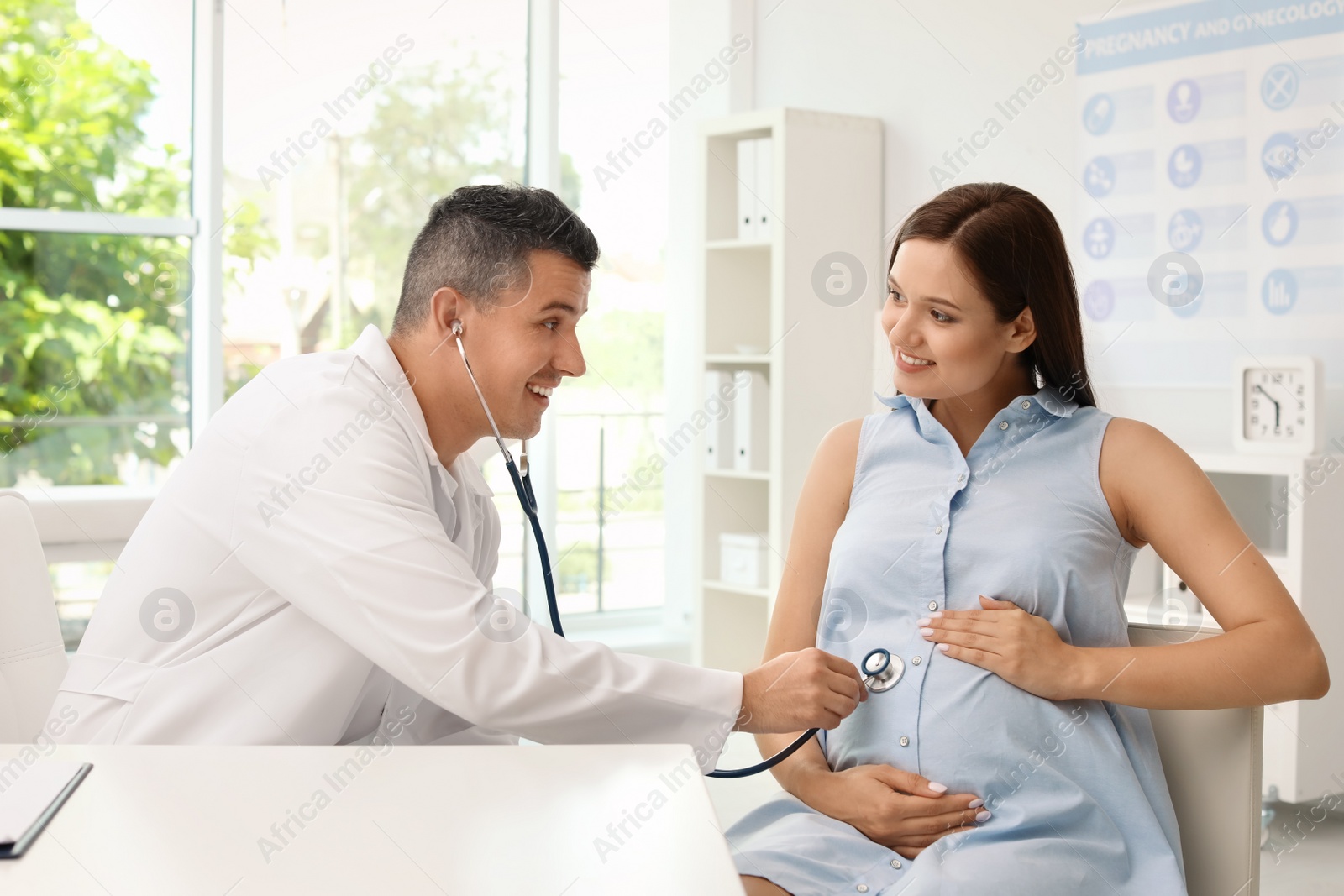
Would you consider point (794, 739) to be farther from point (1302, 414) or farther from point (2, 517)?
point (1302, 414)

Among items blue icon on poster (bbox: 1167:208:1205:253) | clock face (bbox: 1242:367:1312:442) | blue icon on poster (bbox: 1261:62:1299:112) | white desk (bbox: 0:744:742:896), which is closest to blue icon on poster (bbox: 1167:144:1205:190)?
blue icon on poster (bbox: 1167:208:1205:253)

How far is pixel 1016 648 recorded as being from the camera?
1.18 metres

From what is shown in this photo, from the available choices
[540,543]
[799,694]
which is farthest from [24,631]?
[799,694]

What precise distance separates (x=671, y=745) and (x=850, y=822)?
279 millimetres

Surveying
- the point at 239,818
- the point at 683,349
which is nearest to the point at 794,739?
the point at 239,818

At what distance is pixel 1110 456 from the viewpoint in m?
1.27

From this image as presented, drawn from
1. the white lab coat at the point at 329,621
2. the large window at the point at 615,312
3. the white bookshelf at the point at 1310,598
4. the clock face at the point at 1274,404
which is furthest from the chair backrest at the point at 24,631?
the large window at the point at 615,312

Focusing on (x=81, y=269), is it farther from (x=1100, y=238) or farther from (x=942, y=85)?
(x=1100, y=238)

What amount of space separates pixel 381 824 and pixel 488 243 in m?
0.80

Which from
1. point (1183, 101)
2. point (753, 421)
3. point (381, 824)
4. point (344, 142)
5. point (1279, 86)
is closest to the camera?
point (381, 824)

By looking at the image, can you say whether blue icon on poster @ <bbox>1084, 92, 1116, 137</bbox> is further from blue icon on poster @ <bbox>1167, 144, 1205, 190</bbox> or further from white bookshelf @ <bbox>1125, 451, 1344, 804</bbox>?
white bookshelf @ <bbox>1125, 451, 1344, 804</bbox>

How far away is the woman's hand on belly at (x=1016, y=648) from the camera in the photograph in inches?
46.6

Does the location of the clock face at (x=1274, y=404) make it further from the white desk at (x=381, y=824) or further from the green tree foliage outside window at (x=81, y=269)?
the green tree foliage outside window at (x=81, y=269)

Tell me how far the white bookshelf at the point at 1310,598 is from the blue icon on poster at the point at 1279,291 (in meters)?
0.40
